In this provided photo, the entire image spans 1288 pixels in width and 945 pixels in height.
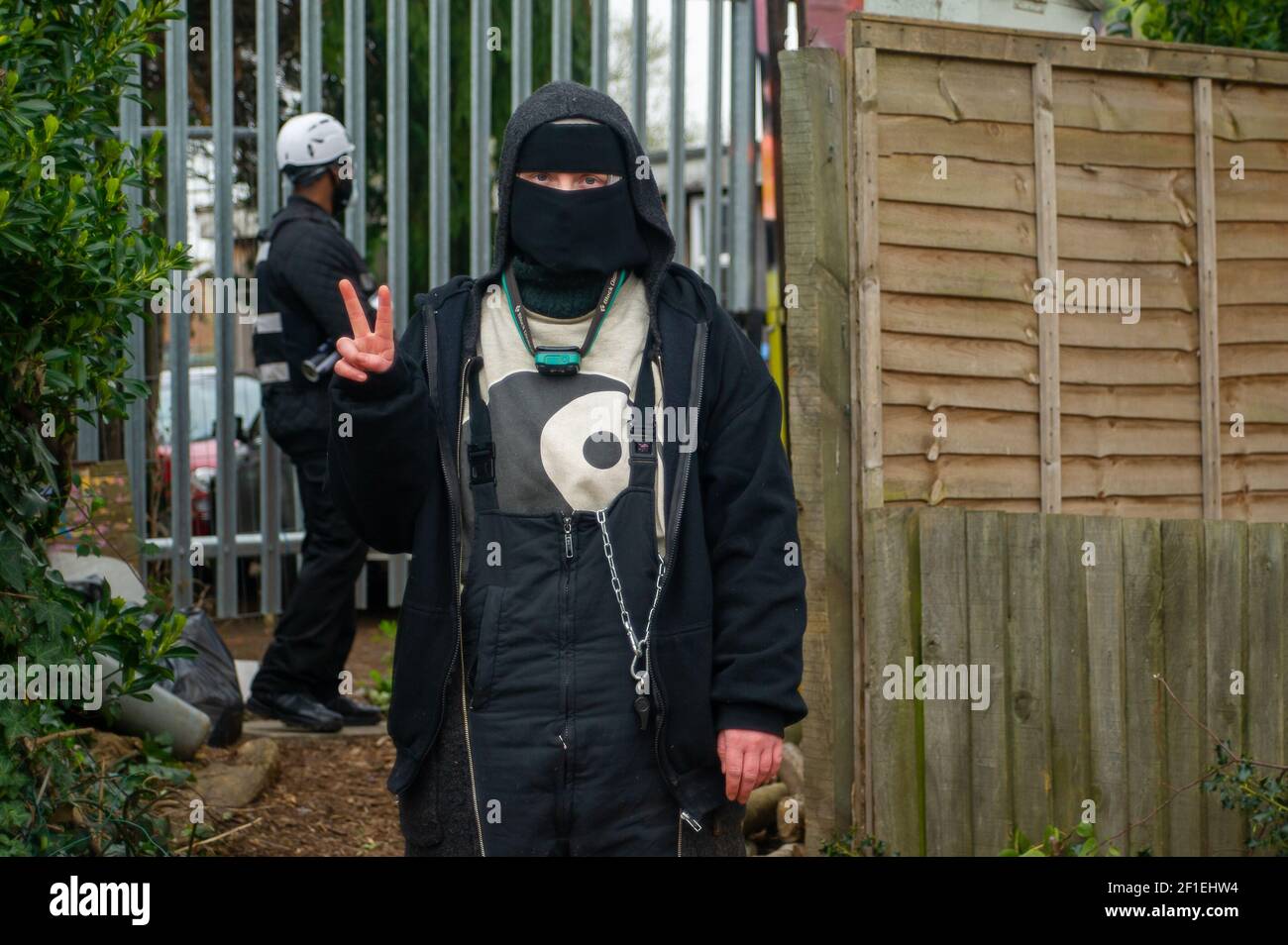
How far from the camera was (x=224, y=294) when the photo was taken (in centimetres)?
642

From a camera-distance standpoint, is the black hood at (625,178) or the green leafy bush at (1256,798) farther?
the green leafy bush at (1256,798)

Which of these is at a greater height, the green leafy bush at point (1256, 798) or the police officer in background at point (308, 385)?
the police officer in background at point (308, 385)

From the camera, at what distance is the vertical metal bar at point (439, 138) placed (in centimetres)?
681

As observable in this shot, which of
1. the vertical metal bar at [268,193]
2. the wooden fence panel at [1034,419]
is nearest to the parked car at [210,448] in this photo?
the vertical metal bar at [268,193]

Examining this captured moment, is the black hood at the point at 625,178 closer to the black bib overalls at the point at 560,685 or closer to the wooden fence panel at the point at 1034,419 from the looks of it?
the black bib overalls at the point at 560,685

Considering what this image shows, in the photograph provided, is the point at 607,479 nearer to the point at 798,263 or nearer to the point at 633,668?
the point at 633,668

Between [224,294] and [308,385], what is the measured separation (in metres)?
0.84

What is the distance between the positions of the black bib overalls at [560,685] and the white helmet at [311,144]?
11.8ft

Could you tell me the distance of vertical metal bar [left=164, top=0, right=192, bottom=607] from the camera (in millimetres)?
6469

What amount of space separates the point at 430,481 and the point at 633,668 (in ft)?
1.68

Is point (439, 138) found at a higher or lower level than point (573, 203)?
higher

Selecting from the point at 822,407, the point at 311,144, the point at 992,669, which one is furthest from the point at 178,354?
the point at 992,669

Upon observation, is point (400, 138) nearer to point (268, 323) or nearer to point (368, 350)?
point (268, 323)

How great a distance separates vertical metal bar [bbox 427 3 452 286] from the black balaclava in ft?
12.8
